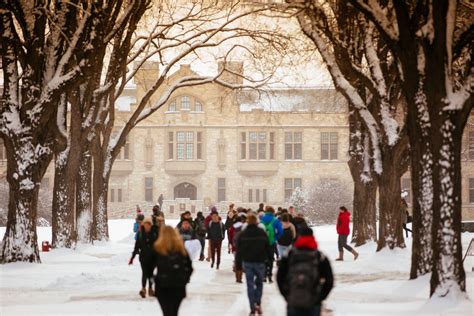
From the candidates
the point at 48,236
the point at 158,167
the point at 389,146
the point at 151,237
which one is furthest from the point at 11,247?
the point at 158,167

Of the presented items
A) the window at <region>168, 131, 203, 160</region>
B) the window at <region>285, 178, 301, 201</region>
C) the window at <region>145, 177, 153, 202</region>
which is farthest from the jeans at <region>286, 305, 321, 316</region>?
the window at <region>145, 177, 153, 202</region>

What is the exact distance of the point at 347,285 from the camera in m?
17.6

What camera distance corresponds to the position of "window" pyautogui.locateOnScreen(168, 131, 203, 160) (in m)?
67.1

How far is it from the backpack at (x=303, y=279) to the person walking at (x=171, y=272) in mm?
1849

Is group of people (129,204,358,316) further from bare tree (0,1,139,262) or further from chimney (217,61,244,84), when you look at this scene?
chimney (217,61,244,84)

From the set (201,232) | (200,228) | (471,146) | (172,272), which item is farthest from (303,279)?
(471,146)

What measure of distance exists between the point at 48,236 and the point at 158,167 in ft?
97.3

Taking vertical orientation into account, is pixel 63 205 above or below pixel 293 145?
below

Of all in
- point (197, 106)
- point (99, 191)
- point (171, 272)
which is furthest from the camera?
point (197, 106)

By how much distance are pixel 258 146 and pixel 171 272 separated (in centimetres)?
5799

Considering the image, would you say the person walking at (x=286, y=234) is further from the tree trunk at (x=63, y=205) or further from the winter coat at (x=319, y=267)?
the winter coat at (x=319, y=267)

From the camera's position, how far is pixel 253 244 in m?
13.1

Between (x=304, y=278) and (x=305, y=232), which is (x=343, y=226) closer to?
(x=305, y=232)

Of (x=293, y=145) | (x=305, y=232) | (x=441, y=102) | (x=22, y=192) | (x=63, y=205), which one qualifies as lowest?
(x=305, y=232)
